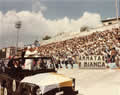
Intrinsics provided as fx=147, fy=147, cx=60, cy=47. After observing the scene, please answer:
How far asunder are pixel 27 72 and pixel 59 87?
1.50m

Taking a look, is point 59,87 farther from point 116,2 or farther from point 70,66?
point 116,2

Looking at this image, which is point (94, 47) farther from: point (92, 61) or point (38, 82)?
point (38, 82)

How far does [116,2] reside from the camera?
19594mm

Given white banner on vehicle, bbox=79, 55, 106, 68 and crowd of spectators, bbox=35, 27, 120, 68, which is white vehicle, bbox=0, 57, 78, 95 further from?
crowd of spectators, bbox=35, 27, 120, 68

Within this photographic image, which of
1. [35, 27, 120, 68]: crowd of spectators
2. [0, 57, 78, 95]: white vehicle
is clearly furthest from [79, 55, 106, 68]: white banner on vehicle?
[0, 57, 78, 95]: white vehicle

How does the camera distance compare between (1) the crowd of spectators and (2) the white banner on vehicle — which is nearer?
(2) the white banner on vehicle

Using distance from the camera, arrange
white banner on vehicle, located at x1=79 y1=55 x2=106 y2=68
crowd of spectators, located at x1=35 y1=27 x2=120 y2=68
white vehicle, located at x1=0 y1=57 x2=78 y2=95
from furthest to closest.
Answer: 1. crowd of spectators, located at x1=35 y1=27 x2=120 y2=68
2. white banner on vehicle, located at x1=79 y1=55 x2=106 y2=68
3. white vehicle, located at x1=0 y1=57 x2=78 y2=95

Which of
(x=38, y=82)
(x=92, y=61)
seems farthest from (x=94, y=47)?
(x=38, y=82)

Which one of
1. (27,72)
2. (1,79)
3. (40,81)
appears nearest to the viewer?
(40,81)

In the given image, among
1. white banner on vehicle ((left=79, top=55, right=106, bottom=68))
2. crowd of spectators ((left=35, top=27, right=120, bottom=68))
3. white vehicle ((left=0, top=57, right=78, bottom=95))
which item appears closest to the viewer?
white vehicle ((left=0, top=57, right=78, bottom=95))

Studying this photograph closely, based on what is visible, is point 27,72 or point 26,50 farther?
point 26,50

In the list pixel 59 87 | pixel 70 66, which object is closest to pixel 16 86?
pixel 59 87

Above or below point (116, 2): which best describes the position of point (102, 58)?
below

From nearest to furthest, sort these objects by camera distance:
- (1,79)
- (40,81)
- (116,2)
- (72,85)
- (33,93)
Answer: (33,93)
(40,81)
(72,85)
(1,79)
(116,2)
